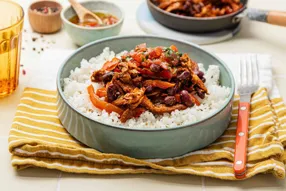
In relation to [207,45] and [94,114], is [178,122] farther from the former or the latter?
[207,45]

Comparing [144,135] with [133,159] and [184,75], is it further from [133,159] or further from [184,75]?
[184,75]

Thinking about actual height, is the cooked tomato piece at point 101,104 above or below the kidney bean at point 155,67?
below

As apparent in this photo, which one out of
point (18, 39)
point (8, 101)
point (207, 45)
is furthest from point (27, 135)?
point (207, 45)

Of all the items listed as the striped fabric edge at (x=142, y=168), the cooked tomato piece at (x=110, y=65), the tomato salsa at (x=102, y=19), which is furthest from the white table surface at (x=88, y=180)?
the cooked tomato piece at (x=110, y=65)

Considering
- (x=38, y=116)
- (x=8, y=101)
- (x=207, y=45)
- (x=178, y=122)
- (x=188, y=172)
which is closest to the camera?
(x=188, y=172)

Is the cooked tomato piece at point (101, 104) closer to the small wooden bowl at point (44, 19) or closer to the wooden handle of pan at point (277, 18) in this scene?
the small wooden bowl at point (44, 19)

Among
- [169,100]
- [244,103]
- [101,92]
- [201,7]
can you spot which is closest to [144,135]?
[169,100]

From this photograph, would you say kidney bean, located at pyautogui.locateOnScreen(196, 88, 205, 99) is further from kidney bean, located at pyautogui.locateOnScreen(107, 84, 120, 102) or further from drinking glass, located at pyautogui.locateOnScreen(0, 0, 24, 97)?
drinking glass, located at pyautogui.locateOnScreen(0, 0, 24, 97)
